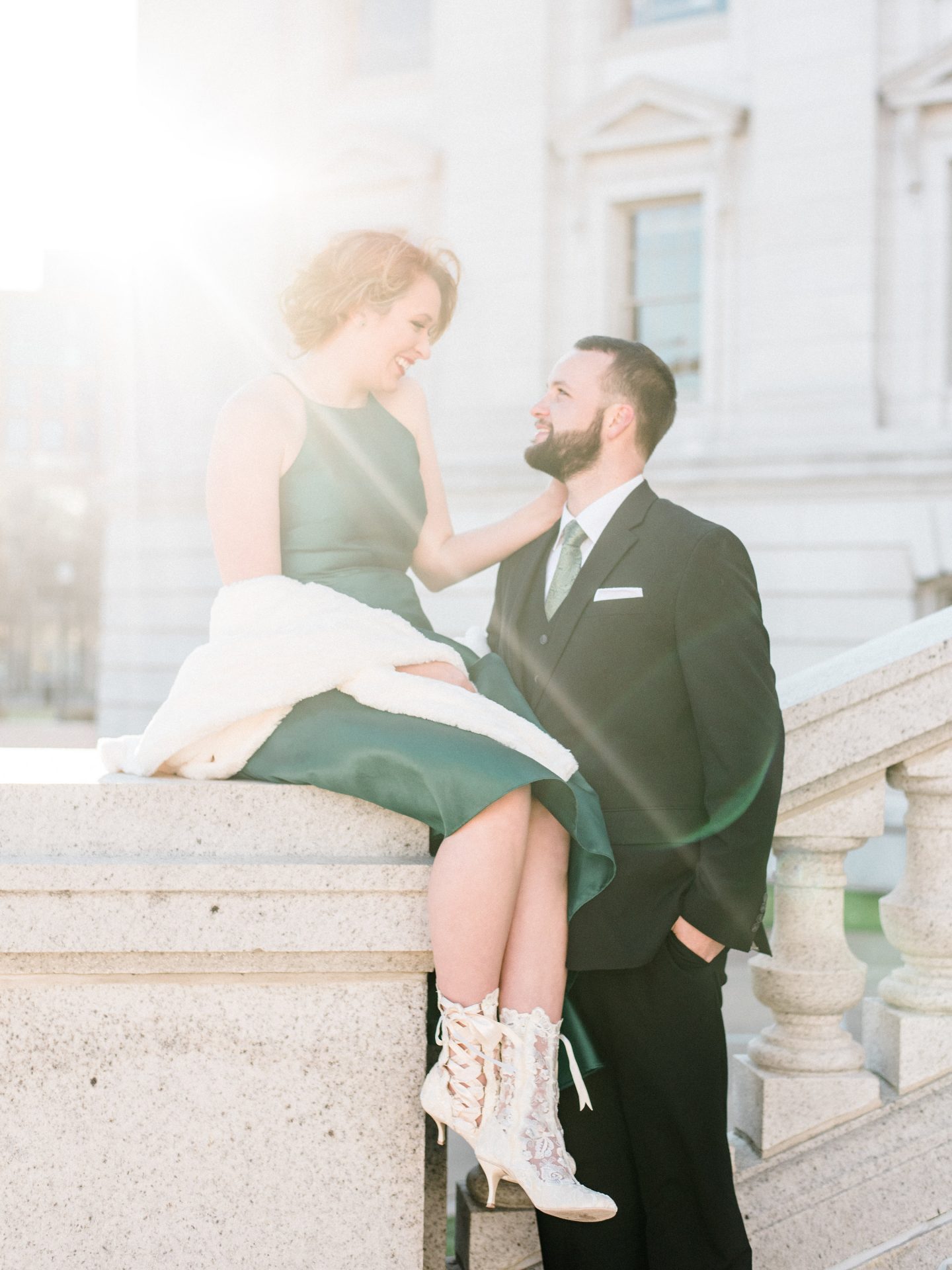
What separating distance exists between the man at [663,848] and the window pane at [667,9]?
13.4m

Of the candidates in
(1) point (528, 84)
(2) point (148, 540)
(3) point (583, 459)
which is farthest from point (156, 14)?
(3) point (583, 459)

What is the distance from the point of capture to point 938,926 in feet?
8.19

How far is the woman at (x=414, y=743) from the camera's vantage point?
2.04 meters

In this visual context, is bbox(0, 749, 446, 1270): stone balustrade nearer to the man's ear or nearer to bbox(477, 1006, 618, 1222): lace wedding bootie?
bbox(477, 1006, 618, 1222): lace wedding bootie

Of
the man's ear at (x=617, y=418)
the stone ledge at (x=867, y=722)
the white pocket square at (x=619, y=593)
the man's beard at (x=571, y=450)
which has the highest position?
the man's ear at (x=617, y=418)

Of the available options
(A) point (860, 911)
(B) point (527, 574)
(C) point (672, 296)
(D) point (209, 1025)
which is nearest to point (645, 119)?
(C) point (672, 296)

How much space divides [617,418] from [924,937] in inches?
53.1

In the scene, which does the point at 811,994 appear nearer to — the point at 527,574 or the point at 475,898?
the point at 475,898

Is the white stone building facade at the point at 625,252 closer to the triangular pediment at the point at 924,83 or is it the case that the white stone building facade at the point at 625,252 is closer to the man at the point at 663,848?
the triangular pediment at the point at 924,83

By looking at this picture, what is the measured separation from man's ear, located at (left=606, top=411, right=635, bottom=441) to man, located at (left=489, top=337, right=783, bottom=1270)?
0.27 m

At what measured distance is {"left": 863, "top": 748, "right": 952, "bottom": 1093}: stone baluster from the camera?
2.50 metres

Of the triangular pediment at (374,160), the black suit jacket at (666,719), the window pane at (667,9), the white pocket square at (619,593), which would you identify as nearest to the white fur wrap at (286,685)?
the black suit jacket at (666,719)

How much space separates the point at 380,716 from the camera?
217 centimetres

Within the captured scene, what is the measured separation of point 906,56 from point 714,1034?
13.1 meters
